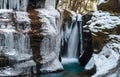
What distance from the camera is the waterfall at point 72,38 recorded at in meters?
23.3

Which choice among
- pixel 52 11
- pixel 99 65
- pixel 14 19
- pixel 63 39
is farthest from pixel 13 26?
pixel 63 39

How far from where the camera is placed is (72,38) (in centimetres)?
2361

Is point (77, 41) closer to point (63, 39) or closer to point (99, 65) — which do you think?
point (63, 39)

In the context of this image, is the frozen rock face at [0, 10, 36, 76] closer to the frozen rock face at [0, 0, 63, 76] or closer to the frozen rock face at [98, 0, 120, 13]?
the frozen rock face at [0, 0, 63, 76]

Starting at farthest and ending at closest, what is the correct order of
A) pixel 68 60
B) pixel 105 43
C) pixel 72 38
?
pixel 72 38 → pixel 68 60 → pixel 105 43

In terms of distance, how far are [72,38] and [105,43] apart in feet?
21.4

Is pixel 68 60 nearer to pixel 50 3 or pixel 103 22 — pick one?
pixel 50 3

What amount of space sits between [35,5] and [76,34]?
376 cm

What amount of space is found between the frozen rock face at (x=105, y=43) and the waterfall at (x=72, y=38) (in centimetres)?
310

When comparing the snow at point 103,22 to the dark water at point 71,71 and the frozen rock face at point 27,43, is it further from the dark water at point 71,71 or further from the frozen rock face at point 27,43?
the dark water at point 71,71

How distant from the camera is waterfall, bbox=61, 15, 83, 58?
916 inches

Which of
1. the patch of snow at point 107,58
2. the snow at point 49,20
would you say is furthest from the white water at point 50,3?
the patch of snow at point 107,58

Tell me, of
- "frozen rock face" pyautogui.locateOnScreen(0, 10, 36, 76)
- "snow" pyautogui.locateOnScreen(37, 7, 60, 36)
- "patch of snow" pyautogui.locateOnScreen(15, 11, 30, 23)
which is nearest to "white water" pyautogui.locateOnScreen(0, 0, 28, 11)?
"snow" pyautogui.locateOnScreen(37, 7, 60, 36)

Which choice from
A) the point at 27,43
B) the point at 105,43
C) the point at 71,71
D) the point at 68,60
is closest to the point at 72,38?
the point at 68,60
